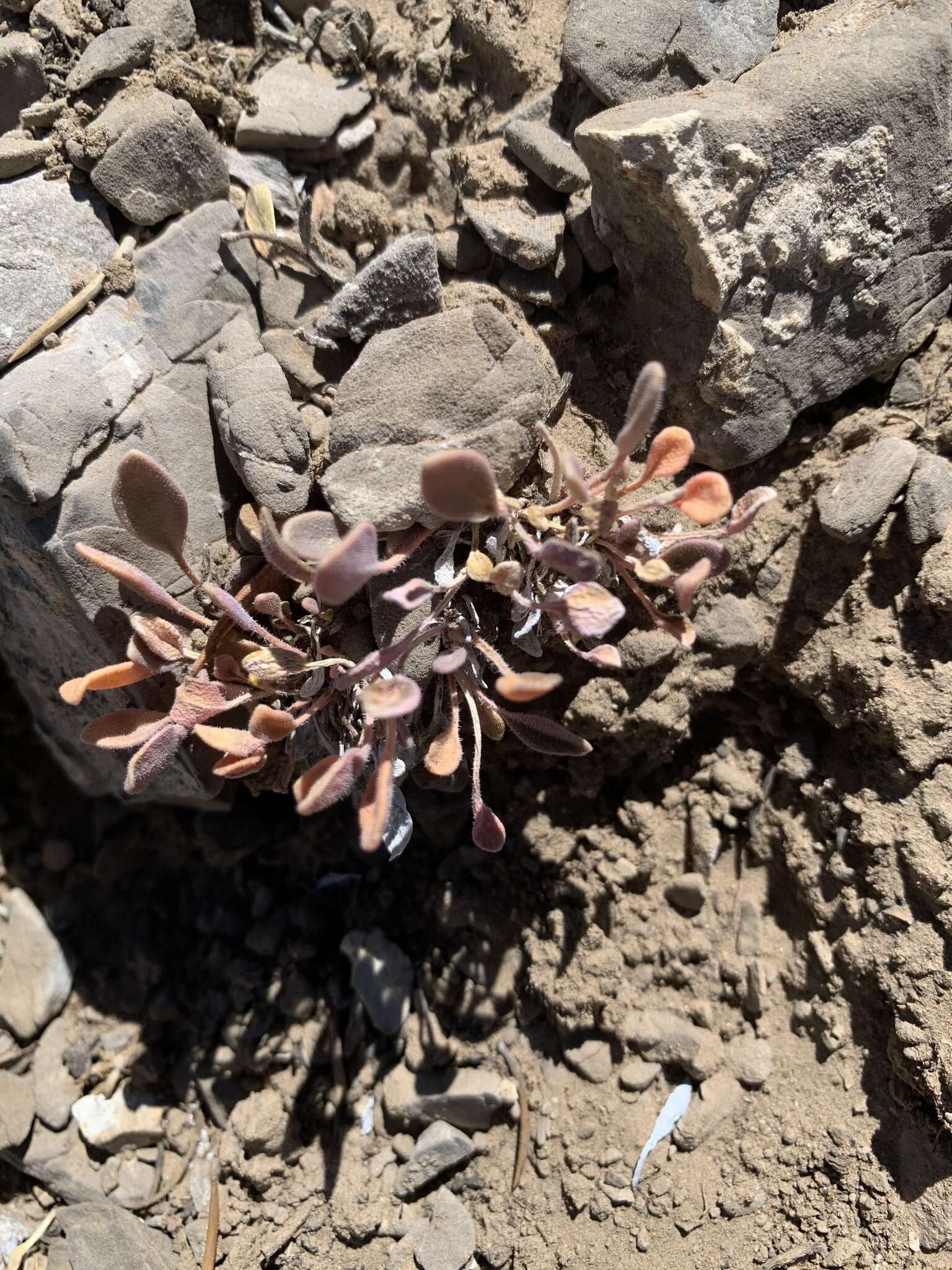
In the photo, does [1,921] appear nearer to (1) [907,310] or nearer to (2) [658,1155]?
(2) [658,1155]

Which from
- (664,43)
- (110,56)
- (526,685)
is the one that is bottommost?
(526,685)

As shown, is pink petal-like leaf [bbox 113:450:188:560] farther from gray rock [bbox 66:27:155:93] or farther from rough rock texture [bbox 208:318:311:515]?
gray rock [bbox 66:27:155:93]

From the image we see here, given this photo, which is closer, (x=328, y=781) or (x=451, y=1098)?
(x=328, y=781)

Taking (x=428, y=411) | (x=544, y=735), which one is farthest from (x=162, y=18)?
(x=544, y=735)

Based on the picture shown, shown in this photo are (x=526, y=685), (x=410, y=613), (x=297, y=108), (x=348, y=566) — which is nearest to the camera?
(x=348, y=566)

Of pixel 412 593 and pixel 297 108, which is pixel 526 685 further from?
pixel 297 108

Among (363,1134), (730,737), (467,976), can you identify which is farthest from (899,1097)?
(363,1134)

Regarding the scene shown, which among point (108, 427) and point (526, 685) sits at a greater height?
point (108, 427)
